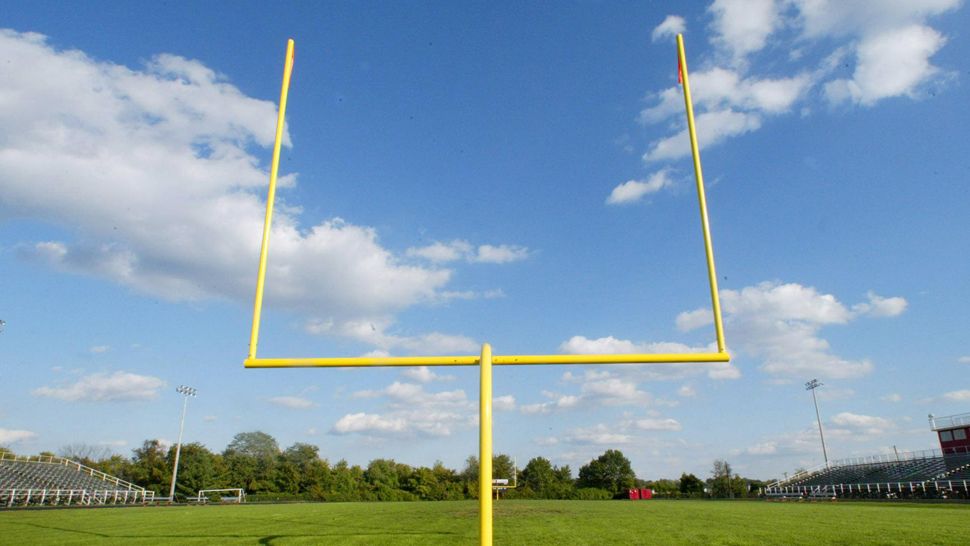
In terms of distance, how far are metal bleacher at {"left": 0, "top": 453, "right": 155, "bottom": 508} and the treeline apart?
5.96 meters

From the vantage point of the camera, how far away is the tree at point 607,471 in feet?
153

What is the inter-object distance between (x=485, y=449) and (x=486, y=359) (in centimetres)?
46

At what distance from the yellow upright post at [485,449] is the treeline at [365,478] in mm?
33605

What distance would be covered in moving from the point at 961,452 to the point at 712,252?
34098mm

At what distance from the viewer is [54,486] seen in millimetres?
22922

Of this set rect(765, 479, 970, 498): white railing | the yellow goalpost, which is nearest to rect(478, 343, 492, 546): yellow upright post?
the yellow goalpost

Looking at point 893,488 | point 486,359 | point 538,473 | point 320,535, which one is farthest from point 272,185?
point 538,473

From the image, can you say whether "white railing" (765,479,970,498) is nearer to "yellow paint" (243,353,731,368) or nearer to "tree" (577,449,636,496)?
"tree" (577,449,636,496)

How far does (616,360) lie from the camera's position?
10.5ft

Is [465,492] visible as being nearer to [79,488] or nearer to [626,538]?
[79,488]

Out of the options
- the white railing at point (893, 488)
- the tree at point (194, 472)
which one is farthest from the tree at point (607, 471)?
the tree at point (194, 472)

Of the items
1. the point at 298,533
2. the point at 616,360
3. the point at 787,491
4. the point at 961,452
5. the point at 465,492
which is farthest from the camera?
the point at 465,492

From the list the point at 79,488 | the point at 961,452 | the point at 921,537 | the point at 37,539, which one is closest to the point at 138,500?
the point at 79,488

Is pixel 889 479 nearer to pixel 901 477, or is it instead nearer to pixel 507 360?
pixel 901 477
